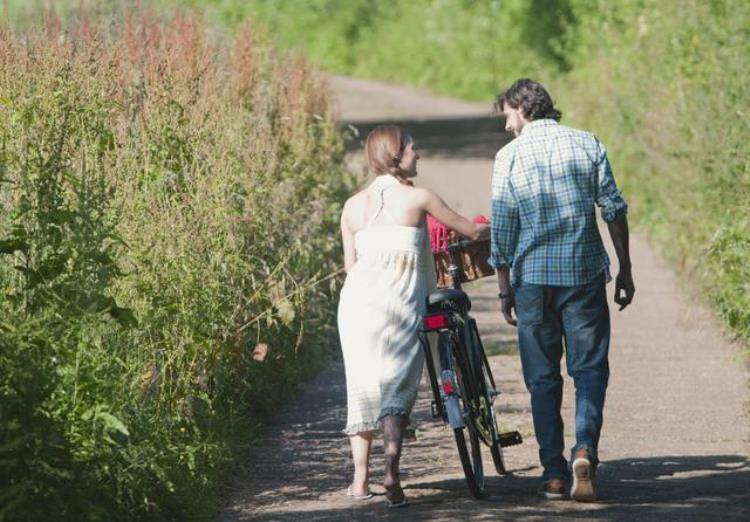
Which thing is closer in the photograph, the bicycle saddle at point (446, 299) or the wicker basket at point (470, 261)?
the bicycle saddle at point (446, 299)

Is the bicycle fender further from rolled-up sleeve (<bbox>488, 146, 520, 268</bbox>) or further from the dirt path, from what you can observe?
rolled-up sleeve (<bbox>488, 146, 520, 268</bbox>)

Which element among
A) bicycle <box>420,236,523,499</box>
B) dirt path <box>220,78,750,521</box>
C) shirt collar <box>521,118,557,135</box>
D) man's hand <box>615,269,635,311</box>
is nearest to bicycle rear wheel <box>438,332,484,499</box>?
bicycle <box>420,236,523,499</box>

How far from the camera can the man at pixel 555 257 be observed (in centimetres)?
788

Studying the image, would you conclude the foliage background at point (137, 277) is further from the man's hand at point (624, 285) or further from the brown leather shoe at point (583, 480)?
the man's hand at point (624, 285)

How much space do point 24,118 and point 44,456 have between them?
1.78 m

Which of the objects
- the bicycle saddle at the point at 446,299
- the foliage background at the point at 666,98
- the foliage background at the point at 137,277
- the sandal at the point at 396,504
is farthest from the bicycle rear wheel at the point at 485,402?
the foliage background at the point at 666,98

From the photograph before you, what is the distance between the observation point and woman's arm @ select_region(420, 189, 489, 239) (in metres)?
7.93

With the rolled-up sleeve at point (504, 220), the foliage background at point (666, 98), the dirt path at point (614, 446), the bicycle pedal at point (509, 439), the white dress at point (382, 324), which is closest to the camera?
the dirt path at point (614, 446)

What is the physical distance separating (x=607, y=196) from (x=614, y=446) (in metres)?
1.92

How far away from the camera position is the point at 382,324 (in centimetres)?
784

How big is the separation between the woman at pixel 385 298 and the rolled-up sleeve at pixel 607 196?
0.63m

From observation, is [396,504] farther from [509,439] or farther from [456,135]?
[456,135]

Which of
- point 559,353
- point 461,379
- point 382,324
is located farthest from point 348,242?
point 559,353

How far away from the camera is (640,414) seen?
34.4 ft
